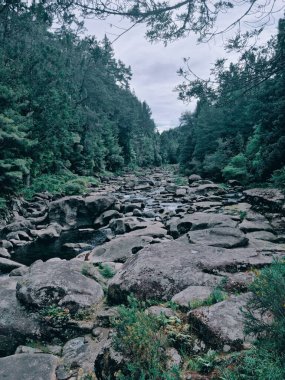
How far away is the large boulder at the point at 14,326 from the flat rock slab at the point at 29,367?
2.16ft

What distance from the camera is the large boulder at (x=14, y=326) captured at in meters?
4.76

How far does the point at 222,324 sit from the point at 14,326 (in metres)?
3.60

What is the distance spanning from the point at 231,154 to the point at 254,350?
27.9 m

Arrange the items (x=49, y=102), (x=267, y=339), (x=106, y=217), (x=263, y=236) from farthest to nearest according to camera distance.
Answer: (x=49, y=102) < (x=106, y=217) < (x=263, y=236) < (x=267, y=339)

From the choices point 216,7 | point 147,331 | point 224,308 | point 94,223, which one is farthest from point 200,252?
point 94,223

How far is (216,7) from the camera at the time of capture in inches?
194

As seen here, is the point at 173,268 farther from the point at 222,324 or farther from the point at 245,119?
the point at 245,119

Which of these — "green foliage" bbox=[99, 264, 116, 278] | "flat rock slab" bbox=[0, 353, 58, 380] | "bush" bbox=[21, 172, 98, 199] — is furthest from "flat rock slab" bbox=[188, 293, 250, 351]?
"bush" bbox=[21, 172, 98, 199]

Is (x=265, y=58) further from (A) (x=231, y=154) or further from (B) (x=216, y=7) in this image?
(A) (x=231, y=154)

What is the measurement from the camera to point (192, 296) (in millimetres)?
4086

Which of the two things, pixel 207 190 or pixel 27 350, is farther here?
pixel 207 190

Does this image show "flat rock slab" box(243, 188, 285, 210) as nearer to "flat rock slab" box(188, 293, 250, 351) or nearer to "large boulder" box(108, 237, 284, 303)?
"large boulder" box(108, 237, 284, 303)

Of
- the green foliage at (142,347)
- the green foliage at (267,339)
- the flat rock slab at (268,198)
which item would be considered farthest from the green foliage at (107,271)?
the flat rock slab at (268,198)

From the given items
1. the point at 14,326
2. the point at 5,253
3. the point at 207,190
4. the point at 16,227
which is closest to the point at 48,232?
the point at 16,227
